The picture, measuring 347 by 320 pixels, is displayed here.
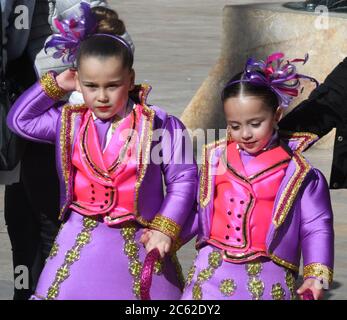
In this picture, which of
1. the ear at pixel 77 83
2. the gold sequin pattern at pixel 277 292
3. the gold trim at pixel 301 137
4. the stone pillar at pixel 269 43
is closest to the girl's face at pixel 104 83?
the ear at pixel 77 83

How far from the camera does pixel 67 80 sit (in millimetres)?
5223

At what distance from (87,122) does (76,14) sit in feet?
1.55

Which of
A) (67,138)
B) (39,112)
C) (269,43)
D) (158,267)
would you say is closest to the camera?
(158,267)

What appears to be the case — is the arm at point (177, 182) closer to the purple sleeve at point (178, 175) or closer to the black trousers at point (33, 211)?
the purple sleeve at point (178, 175)

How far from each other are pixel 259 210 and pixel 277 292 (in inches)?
11.9

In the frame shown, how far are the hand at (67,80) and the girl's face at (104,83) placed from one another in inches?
7.7

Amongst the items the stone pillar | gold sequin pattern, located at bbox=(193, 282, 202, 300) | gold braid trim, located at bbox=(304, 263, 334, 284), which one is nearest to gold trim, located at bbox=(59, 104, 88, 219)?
gold sequin pattern, located at bbox=(193, 282, 202, 300)

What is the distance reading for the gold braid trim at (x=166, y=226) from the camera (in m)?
5.00

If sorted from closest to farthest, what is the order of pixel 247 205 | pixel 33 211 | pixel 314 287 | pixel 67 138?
pixel 314 287
pixel 247 205
pixel 67 138
pixel 33 211

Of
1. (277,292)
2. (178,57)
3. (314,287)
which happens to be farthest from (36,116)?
(178,57)

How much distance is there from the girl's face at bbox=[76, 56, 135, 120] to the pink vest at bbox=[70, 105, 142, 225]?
12 centimetres

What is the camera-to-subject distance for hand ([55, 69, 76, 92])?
5.21 m

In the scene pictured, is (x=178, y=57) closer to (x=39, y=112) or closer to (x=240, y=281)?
(x=39, y=112)
